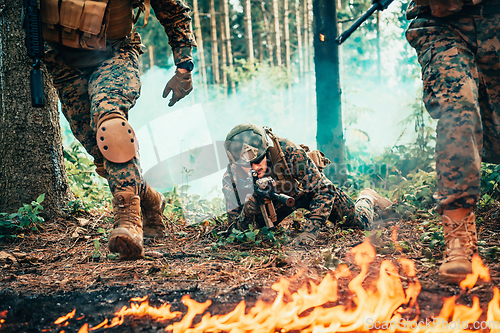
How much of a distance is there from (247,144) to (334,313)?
1.69m

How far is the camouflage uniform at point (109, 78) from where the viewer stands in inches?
89.0

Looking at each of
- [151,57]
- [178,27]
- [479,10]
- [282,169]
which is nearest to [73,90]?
[178,27]

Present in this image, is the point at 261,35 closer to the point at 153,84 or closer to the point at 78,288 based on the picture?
the point at 153,84

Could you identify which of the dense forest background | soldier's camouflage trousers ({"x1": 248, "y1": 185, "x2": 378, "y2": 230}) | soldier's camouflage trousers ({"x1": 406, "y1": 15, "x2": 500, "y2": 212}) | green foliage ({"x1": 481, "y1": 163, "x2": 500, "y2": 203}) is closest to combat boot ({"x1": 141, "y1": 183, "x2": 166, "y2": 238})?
soldier's camouflage trousers ({"x1": 248, "y1": 185, "x2": 378, "y2": 230})

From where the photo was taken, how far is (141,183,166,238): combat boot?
9.30 feet

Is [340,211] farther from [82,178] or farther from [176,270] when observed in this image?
[82,178]

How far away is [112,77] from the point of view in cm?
237

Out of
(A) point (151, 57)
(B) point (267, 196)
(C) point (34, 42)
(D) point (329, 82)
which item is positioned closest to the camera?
(C) point (34, 42)

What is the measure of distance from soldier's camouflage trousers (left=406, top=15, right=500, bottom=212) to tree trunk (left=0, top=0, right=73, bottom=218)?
2.88 metres

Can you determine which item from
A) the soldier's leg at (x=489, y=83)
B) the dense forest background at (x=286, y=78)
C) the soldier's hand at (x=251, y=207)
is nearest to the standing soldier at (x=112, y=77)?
the soldier's hand at (x=251, y=207)

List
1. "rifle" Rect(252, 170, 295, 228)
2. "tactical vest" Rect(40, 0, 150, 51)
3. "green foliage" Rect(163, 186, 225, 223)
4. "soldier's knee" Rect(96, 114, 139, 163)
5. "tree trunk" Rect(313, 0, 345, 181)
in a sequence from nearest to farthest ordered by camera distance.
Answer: "soldier's knee" Rect(96, 114, 139, 163) < "tactical vest" Rect(40, 0, 150, 51) < "rifle" Rect(252, 170, 295, 228) < "green foliage" Rect(163, 186, 225, 223) < "tree trunk" Rect(313, 0, 345, 181)

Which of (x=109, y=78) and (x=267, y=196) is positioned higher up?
(x=109, y=78)

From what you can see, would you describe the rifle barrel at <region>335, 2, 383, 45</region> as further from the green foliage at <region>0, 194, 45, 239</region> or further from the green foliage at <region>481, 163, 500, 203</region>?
the green foliage at <region>0, 194, 45, 239</region>

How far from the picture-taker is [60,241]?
9.70 ft
